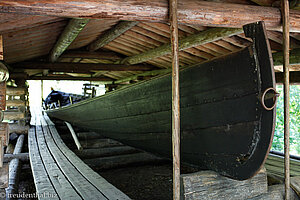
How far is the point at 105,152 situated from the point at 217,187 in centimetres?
266

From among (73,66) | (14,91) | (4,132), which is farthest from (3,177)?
(73,66)

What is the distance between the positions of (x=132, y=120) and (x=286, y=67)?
2008mm

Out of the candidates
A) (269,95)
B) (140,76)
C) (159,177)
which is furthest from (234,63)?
(140,76)

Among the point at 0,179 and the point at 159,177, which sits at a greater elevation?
the point at 0,179

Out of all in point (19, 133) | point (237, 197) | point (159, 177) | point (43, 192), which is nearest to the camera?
point (237, 197)

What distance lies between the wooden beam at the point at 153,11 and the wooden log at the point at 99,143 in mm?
3168

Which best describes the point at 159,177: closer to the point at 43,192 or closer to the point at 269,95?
the point at 43,192

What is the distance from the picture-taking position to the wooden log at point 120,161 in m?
3.77

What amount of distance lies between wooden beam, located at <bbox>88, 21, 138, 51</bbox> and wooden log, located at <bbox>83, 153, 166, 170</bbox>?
213 centimetres

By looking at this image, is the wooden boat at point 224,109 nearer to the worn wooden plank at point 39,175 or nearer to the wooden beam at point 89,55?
the worn wooden plank at point 39,175

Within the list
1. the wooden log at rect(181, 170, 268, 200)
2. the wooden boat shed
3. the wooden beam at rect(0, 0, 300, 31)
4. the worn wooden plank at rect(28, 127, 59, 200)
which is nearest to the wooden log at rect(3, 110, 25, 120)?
the wooden boat shed

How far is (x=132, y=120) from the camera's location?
11.3 feet

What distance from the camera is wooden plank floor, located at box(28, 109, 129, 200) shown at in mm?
2188

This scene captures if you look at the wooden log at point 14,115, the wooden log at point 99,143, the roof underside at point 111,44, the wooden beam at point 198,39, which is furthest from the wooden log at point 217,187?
the wooden log at point 14,115
